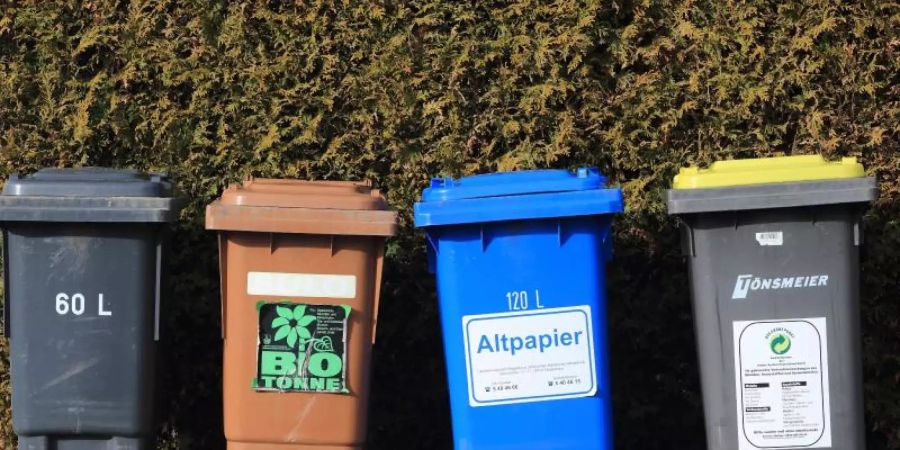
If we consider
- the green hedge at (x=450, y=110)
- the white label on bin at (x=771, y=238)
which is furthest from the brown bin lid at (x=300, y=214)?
the white label on bin at (x=771, y=238)

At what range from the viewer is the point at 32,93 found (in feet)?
18.7

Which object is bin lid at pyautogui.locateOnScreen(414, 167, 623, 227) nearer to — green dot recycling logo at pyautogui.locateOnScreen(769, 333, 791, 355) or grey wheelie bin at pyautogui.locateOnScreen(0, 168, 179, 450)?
green dot recycling logo at pyautogui.locateOnScreen(769, 333, 791, 355)

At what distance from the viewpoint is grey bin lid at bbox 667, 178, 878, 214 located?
4.44 metres

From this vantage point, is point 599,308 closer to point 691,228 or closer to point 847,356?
point 691,228

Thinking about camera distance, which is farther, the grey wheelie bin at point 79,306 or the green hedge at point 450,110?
the green hedge at point 450,110

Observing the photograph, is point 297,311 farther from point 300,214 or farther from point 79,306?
point 79,306

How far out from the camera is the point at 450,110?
222 inches

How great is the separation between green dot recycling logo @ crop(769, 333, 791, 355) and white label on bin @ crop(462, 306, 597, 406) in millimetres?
641

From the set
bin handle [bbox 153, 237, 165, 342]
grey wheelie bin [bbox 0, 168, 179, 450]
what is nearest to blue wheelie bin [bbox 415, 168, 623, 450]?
bin handle [bbox 153, 237, 165, 342]

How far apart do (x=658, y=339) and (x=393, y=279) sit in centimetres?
124

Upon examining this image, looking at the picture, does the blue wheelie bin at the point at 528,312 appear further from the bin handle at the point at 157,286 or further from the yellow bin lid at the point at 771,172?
the bin handle at the point at 157,286

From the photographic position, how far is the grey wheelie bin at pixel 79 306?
4543mm

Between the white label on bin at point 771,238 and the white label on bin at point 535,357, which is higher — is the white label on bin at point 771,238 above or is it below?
above

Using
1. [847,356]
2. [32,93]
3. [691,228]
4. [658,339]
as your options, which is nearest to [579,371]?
[691,228]
